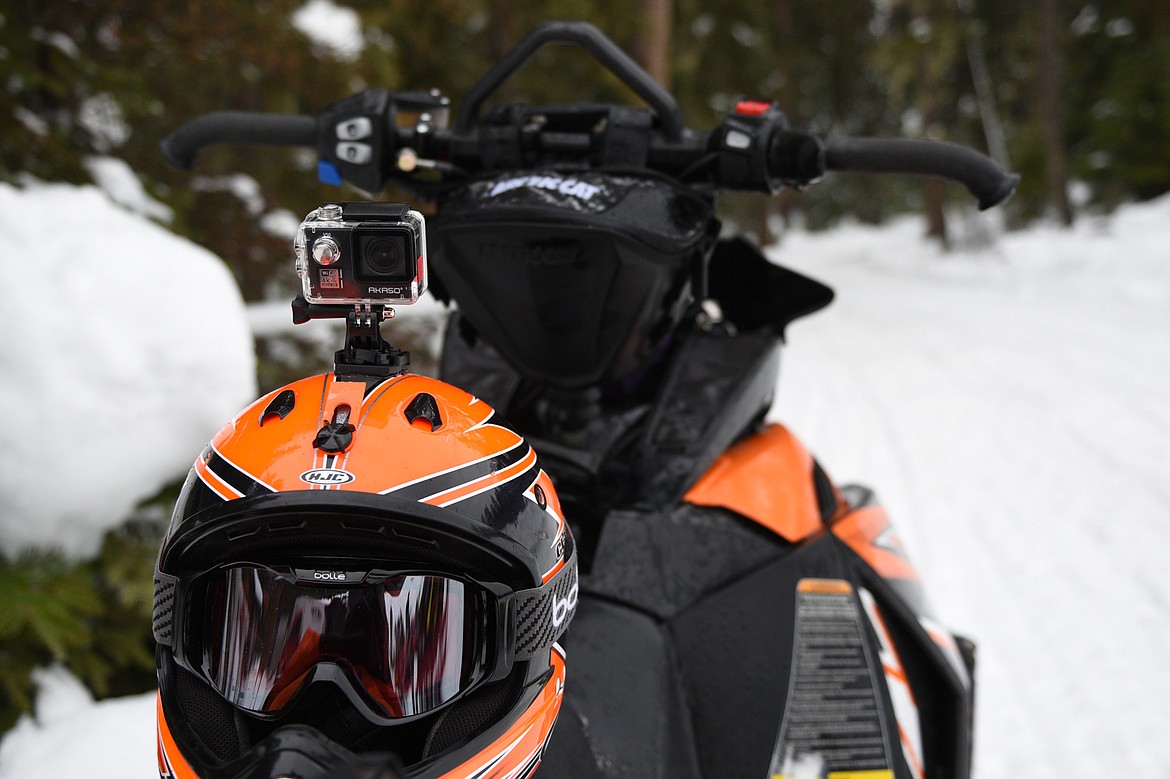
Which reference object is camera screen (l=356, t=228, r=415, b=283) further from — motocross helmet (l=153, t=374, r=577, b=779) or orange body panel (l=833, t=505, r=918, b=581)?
orange body panel (l=833, t=505, r=918, b=581)

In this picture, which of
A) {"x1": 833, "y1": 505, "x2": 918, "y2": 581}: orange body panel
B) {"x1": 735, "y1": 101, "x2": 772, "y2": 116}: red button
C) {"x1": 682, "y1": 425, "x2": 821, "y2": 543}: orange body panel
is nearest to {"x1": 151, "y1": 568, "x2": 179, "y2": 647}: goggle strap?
{"x1": 682, "y1": 425, "x2": 821, "y2": 543}: orange body panel

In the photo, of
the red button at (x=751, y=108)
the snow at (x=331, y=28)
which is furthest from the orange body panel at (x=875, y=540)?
the snow at (x=331, y=28)

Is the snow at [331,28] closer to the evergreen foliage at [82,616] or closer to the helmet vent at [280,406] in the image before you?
the evergreen foliage at [82,616]

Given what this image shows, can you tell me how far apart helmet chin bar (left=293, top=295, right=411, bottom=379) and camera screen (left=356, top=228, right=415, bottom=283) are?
56 millimetres

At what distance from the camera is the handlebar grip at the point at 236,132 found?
2054mm

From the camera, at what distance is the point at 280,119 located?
2.07 metres

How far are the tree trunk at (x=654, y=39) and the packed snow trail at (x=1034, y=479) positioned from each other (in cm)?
342

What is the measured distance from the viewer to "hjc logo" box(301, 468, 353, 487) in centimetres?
91

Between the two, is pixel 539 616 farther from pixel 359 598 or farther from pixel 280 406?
pixel 280 406

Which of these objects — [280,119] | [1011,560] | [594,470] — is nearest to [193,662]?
[594,470]

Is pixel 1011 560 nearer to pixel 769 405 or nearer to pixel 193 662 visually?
pixel 769 405

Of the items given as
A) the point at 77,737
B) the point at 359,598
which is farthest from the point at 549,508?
the point at 77,737

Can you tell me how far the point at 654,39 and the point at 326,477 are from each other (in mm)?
8478

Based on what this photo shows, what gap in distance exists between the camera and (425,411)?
1037 mm
